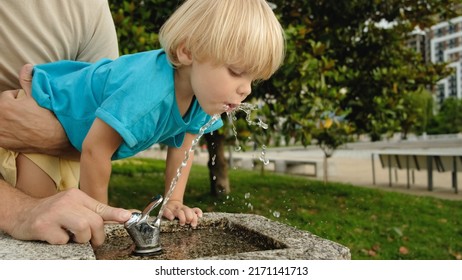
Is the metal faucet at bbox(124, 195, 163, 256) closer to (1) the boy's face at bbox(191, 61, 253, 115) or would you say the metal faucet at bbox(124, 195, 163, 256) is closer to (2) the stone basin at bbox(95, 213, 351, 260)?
(2) the stone basin at bbox(95, 213, 351, 260)

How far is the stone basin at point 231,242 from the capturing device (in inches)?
55.4

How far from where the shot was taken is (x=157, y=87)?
67.7 inches

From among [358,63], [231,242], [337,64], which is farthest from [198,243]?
[358,63]

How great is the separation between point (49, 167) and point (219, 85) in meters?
0.71

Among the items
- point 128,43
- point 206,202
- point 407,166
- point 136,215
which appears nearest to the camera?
point 136,215

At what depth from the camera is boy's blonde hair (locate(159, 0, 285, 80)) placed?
65.2 inches

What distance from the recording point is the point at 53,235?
4.59 ft

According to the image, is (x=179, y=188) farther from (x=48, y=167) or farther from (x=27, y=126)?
(x=27, y=126)

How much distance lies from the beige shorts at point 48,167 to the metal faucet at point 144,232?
1.67 ft

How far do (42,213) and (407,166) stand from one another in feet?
30.1

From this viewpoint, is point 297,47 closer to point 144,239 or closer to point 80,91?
point 80,91

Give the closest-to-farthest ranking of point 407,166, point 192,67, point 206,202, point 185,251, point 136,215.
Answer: point 136,215
point 185,251
point 192,67
point 206,202
point 407,166

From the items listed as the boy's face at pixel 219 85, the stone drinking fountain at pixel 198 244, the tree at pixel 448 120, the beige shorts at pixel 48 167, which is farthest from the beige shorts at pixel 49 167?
the tree at pixel 448 120

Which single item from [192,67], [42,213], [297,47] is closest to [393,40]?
[297,47]
